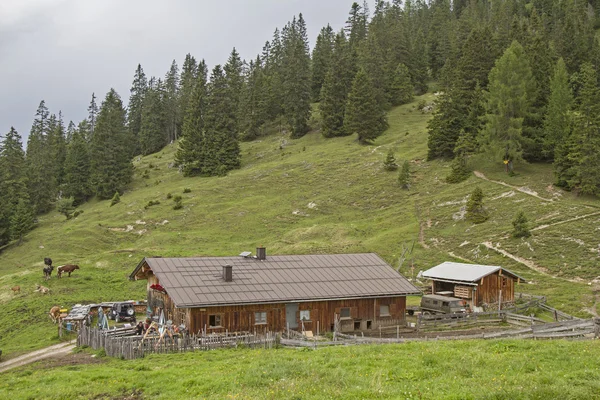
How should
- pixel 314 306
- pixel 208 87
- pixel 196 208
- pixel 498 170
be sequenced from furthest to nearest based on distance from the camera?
pixel 208 87 < pixel 196 208 < pixel 498 170 < pixel 314 306

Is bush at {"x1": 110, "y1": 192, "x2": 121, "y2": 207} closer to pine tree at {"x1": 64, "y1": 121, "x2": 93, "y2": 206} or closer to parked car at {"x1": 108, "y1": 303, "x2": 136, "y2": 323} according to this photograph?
pine tree at {"x1": 64, "y1": 121, "x2": 93, "y2": 206}

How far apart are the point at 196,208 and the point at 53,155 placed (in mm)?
49340

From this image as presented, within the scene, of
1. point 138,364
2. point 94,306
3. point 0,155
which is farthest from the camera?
point 0,155

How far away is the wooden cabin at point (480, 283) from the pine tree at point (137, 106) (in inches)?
4035

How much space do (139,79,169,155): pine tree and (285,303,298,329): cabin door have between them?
334 ft

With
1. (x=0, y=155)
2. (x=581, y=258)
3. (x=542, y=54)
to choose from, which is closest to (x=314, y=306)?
(x=581, y=258)

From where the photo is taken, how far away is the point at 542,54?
255 ft

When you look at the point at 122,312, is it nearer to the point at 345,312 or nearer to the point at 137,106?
the point at 345,312

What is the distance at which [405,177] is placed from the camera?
71.1 metres

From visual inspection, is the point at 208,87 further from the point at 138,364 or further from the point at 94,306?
the point at 138,364

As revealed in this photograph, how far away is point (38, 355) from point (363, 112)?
234 feet

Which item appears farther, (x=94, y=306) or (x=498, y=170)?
(x=498, y=170)

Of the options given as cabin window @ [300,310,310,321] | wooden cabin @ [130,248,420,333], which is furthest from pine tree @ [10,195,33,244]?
cabin window @ [300,310,310,321]

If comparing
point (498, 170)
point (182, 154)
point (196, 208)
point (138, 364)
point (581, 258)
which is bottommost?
point (138, 364)
